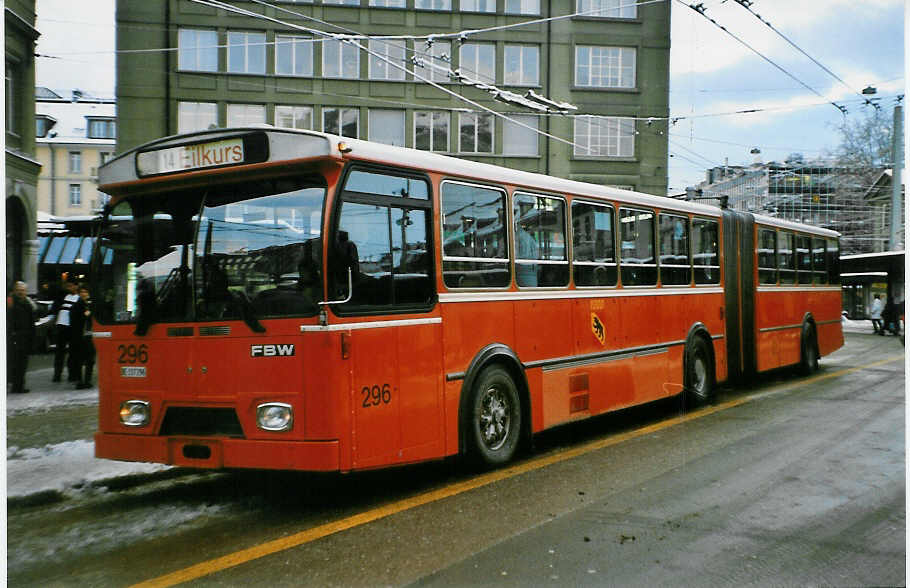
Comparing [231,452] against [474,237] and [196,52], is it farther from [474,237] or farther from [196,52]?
[196,52]

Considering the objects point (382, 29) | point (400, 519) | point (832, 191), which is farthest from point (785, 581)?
point (382, 29)

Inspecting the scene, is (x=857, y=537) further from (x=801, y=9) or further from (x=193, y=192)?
(x=801, y=9)

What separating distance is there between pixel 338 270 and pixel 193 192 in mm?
1445

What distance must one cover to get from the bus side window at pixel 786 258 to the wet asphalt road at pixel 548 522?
6249 millimetres

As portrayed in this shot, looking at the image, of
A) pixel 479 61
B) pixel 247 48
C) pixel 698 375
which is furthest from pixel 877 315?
pixel 247 48

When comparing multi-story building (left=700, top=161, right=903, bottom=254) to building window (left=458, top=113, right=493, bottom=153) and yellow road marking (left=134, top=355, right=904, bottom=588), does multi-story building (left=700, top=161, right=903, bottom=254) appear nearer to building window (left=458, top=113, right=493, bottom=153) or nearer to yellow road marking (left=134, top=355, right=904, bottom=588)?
yellow road marking (left=134, top=355, right=904, bottom=588)

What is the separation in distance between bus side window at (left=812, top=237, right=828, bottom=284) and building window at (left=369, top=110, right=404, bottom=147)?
18.2 m

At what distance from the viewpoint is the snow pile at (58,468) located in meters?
7.17

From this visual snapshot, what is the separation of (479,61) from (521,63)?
2.44 m

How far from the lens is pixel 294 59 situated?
96.9 ft

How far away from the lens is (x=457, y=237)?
7281mm

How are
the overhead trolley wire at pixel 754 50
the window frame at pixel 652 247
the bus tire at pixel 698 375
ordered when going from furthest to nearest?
1. the bus tire at pixel 698 375
2. the overhead trolley wire at pixel 754 50
3. the window frame at pixel 652 247

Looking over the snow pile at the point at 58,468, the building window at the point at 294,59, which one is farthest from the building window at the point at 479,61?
the snow pile at the point at 58,468

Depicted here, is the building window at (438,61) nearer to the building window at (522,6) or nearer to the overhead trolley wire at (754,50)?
the building window at (522,6)
